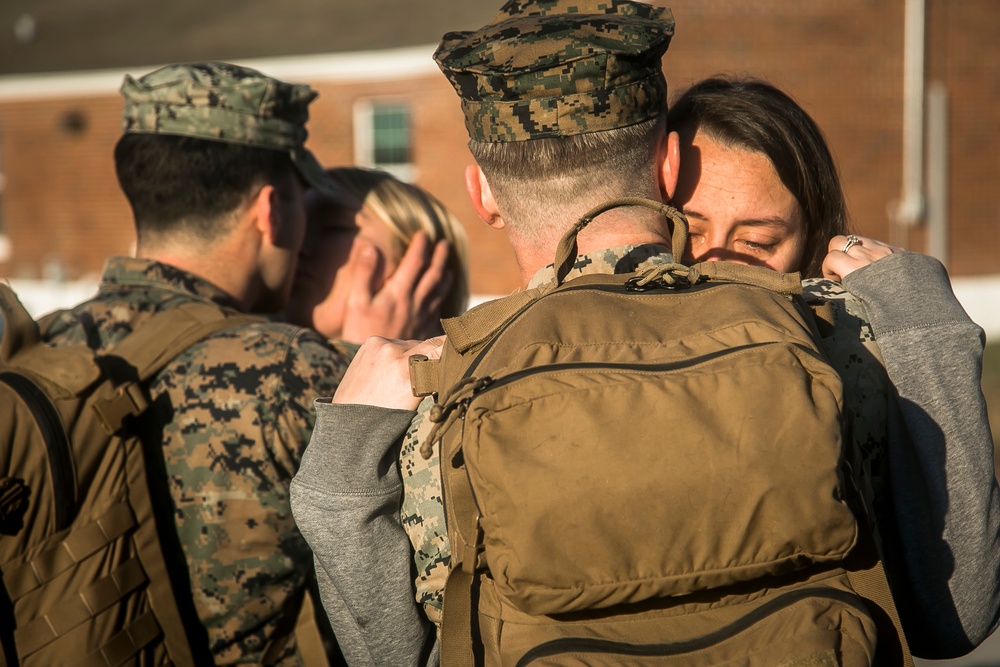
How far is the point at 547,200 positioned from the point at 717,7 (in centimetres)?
1447

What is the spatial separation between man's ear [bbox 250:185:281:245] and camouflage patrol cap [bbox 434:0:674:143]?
102cm

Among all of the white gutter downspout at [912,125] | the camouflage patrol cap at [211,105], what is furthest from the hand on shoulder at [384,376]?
the white gutter downspout at [912,125]

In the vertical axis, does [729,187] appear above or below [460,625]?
above

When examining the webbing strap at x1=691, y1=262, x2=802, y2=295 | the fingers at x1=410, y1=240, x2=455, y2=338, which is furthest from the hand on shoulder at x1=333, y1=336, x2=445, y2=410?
the fingers at x1=410, y1=240, x2=455, y2=338

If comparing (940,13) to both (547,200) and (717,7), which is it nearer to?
(717,7)

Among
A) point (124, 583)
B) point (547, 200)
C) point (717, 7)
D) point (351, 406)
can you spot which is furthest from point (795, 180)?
point (717, 7)

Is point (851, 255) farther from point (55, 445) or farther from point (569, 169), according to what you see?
point (55, 445)

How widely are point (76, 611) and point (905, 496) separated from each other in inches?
68.1

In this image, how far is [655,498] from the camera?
4.56 ft

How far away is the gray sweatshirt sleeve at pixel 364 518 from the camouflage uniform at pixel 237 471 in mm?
579

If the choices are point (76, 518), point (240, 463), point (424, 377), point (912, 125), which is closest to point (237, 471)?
point (240, 463)

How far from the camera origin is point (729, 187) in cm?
230

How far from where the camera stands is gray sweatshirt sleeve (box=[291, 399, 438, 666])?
5.90 feet

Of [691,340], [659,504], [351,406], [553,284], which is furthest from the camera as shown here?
[351,406]
